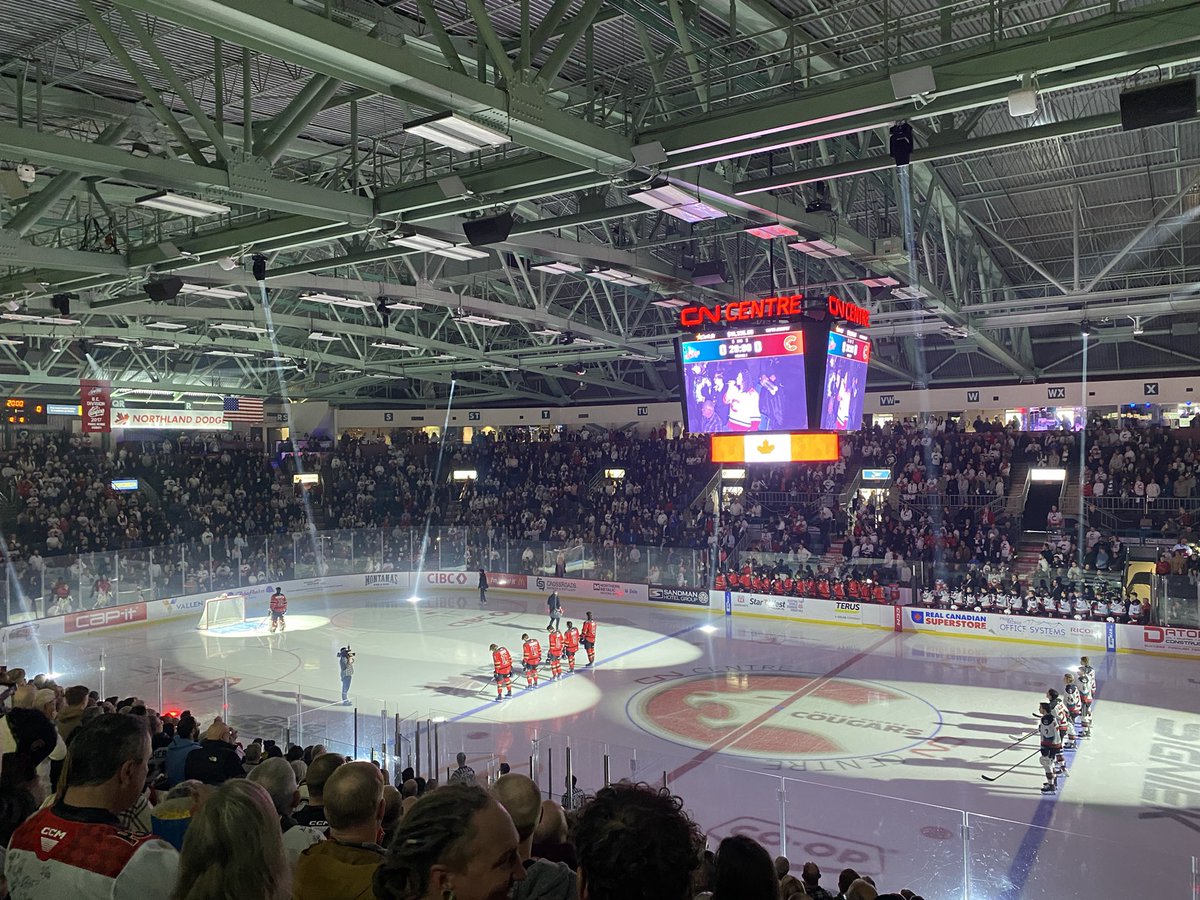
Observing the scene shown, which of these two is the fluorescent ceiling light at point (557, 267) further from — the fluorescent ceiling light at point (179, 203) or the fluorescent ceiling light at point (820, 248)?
the fluorescent ceiling light at point (179, 203)

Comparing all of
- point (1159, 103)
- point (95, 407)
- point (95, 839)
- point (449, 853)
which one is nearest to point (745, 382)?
point (1159, 103)

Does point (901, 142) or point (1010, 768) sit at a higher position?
point (901, 142)

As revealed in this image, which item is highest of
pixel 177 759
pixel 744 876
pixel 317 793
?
pixel 744 876

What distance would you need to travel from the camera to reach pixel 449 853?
2125 millimetres

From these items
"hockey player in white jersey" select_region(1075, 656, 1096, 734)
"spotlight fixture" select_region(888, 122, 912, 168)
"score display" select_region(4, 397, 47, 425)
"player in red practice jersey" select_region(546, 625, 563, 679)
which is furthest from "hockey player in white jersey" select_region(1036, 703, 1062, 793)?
"score display" select_region(4, 397, 47, 425)

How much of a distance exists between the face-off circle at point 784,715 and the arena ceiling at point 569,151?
26.1ft

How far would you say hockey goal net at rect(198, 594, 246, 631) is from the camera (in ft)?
82.9

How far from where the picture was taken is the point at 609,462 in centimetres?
3844

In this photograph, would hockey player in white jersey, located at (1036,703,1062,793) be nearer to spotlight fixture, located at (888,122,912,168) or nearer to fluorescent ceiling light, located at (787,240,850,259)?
fluorescent ceiling light, located at (787,240,850,259)

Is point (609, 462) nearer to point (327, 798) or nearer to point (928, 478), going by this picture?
point (928, 478)

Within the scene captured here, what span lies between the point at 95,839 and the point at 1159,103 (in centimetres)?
923

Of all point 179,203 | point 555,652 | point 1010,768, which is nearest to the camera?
point 179,203

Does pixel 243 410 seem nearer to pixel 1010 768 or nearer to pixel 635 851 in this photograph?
pixel 1010 768

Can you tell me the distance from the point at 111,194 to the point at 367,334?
9884 mm
